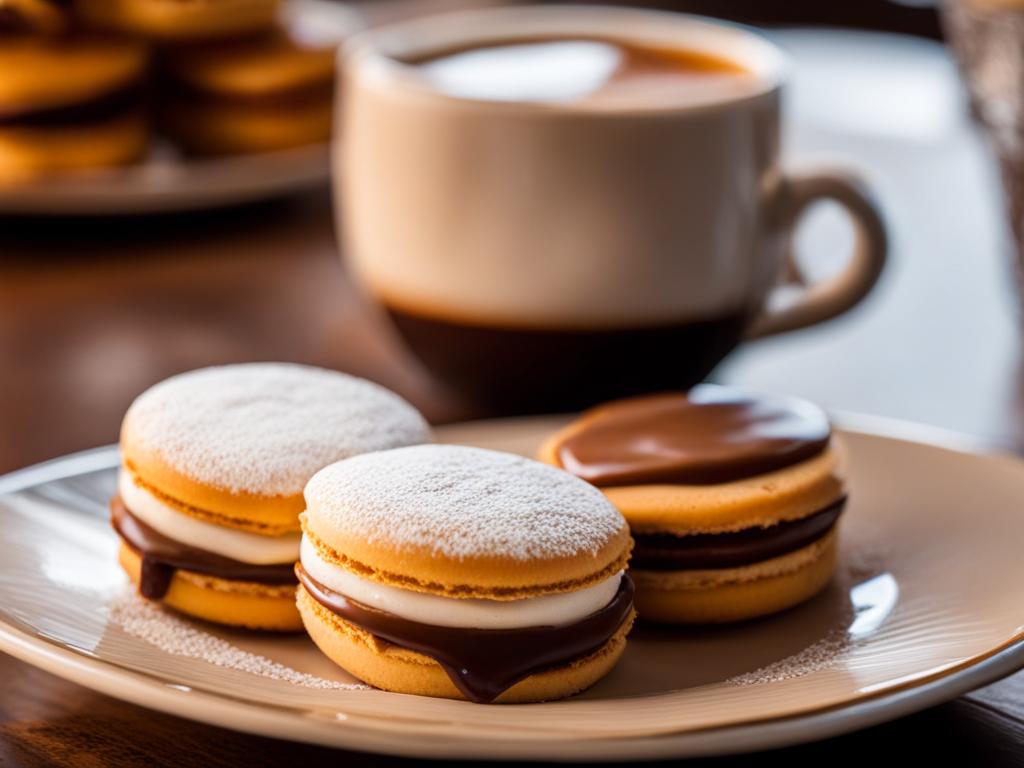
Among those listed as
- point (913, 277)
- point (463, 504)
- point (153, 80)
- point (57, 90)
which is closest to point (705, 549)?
point (463, 504)

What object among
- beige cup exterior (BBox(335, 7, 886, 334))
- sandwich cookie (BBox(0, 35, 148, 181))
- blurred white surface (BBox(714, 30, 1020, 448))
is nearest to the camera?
beige cup exterior (BBox(335, 7, 886, 334))

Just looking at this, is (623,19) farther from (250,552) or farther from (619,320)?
(250,552)

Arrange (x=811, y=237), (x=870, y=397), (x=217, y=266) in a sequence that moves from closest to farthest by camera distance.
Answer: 1. (x=870, y=397)
2. (x=217, y=266)
3. (x=811, y=237)

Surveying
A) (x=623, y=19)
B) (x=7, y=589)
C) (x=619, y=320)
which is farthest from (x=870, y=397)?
(x=7, y=589)

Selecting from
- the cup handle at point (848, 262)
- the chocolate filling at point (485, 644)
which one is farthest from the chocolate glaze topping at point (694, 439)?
the cup handle at point (848, 262)

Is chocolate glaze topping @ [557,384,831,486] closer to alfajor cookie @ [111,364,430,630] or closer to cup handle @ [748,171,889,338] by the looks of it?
alfajor cookie @ [111,364,430,630]

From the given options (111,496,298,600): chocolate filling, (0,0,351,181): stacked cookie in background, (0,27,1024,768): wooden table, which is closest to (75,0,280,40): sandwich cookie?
(0,0,351,181): stacked cookie in background

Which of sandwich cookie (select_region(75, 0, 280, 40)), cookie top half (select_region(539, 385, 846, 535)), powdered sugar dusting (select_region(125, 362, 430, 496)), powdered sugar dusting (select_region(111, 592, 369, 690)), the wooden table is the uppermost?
sandwich cookie (select_region(75, 0, 280, 40))
